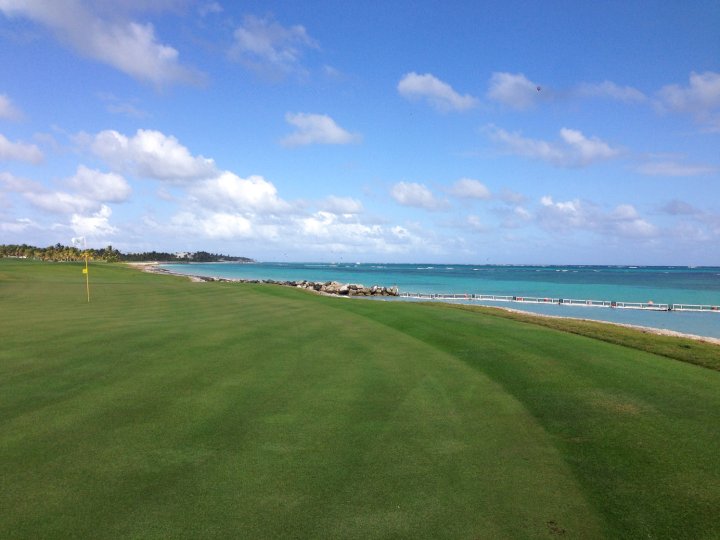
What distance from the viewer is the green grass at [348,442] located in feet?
15.3

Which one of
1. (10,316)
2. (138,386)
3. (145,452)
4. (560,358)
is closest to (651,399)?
(560,358)

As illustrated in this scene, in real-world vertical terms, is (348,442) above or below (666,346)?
below

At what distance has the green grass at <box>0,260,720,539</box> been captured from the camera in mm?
4664

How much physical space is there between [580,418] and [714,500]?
2692 mm

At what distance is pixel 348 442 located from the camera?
21.3 feet

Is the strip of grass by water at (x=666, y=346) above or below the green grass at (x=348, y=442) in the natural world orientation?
above

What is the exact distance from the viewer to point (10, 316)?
17.6 m

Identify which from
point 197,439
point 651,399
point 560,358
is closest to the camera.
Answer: point 197,439

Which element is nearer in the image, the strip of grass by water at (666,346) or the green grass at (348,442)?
the green grass at (348,442)

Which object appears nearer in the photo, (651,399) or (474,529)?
(474,529)

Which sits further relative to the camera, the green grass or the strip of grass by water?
the strip of grass by water

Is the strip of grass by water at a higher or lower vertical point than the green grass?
higher

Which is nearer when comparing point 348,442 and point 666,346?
point 348,442

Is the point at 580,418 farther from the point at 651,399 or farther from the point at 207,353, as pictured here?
the point at 207,353
